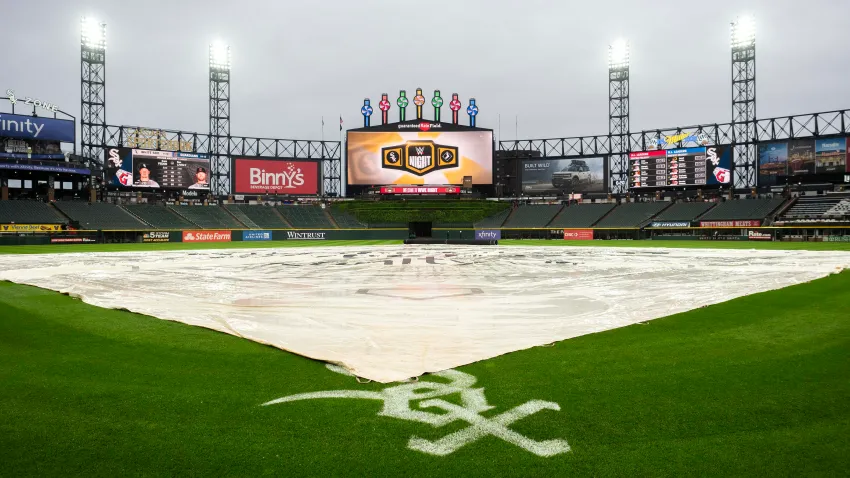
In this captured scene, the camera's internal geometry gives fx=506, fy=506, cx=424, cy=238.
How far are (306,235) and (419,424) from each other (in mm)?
58068

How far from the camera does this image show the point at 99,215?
54.2m

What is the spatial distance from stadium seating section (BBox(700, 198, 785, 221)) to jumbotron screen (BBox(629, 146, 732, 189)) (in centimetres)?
301

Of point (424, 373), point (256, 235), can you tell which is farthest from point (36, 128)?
point (424, 373)

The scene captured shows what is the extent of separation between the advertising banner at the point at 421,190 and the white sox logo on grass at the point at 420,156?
3.33 m

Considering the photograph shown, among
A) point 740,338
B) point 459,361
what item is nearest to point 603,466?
point 459,361

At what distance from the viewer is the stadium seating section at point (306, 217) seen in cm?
6675

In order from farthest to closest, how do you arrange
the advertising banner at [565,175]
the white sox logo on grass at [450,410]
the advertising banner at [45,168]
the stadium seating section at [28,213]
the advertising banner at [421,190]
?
the advertising banner at [565,175]
the advertising banner at [421,190]
the advertising banner at [45,168]
the stadium seating section at [28,213]
the white sox logo on grass at [450,410]

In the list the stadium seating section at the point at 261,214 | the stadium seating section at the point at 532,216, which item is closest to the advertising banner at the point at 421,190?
the stadium seating section at the point at 532,216

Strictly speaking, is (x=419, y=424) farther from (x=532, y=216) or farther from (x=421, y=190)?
(x=532, y=216)

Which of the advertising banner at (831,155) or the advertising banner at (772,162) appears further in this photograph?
the advertising banner at (772,162)

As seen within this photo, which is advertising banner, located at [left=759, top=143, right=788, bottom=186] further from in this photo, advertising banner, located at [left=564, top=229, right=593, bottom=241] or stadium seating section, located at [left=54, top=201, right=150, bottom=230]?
stadium seating section, located at [left=54, top=201, right=150, bottom=230]

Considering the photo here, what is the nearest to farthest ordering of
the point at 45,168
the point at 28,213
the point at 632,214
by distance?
the point at 28,213 < the point at 45,168 < the point at 632,214

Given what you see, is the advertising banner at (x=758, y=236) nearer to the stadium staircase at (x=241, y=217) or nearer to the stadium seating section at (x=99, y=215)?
the stadium staircase at (x=241, y=217)

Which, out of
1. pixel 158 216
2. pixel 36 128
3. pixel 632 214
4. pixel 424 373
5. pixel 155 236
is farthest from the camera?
pixel 632 214
